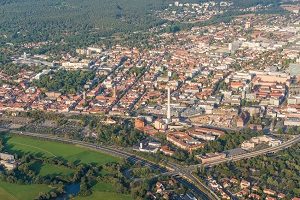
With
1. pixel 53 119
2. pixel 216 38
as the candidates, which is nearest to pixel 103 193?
pixel 53 119

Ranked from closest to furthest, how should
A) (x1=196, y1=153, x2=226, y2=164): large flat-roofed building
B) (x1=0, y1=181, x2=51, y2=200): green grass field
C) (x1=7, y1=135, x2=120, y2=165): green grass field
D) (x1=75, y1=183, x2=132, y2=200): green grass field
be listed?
(x1=75, y1=183, x2=132, y2=200): green grass field → (x1=0, y1=181, x2=51, y2=200): green grass field → (x1=196, y1=153, x2=226, y2=164): large flat-roofed building → (x1=7, y1=135, x2=120, y2=165): green grass field

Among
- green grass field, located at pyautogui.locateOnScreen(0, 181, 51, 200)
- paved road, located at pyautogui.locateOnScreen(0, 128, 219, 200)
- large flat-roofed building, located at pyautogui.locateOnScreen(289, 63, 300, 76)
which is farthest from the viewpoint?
large flat-roofed building, located at pyautogui.locateOnScreen(289, 63, 300, 76)

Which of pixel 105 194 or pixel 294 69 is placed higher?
pixel 294 69

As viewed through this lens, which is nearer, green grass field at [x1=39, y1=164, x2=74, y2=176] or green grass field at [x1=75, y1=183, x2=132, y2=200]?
green grass field at [x1=75, y1=183, x2=132, y2=200]

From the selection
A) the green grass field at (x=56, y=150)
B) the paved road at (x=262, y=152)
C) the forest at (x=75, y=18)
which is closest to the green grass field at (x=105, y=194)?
the green grass field at (x=56, y=150)

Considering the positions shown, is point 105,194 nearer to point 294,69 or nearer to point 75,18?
point 294,69

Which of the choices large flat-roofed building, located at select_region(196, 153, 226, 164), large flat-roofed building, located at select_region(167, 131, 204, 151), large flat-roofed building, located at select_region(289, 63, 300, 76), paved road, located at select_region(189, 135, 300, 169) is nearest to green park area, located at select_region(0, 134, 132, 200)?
large flat-roofed building, located at select_region(167, 131, 204, 151)

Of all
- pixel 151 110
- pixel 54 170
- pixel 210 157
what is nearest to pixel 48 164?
pixel 54 170

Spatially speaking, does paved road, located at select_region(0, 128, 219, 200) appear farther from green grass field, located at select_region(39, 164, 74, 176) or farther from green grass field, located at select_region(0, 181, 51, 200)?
green grass field, located at select_region(0, 181, 51, 200)
